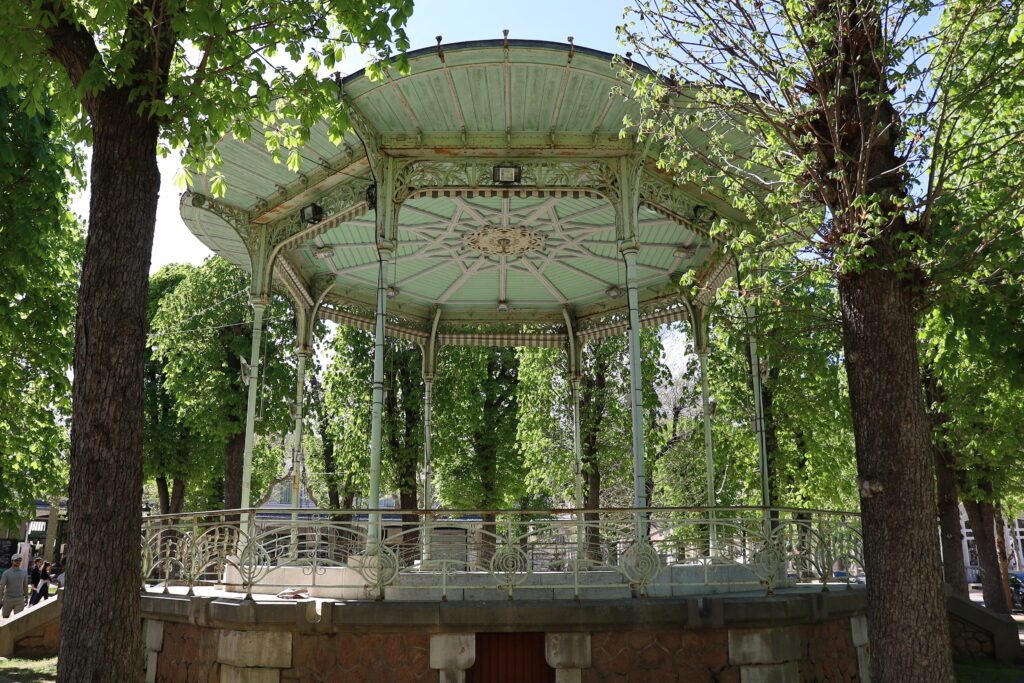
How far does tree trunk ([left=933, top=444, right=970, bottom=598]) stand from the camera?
17.3 meters

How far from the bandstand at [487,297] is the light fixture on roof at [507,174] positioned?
31mm

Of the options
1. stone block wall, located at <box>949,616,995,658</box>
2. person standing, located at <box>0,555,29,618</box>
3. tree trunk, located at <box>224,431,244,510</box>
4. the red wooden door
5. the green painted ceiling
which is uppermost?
the green painted ceiling

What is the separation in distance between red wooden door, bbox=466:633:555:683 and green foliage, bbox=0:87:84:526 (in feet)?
22.3

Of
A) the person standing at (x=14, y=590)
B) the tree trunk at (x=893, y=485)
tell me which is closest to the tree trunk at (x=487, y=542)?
the tree trunk at (x=893, y=485)

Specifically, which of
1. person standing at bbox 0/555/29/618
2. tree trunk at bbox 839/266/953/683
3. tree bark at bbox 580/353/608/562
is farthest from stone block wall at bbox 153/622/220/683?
tree bark at bbox 580/353/608/562

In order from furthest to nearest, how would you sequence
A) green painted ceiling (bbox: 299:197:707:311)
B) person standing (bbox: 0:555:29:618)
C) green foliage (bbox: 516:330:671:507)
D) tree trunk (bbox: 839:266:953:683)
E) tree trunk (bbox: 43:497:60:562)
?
tree trunk (bbox: 43:497:60:562) < green foliage (bbox: 516:330:671:507) < person standing (bbox: 0:555:29:618) < green painted ceiling (bbox: 299:197:707:311) < tree trunk (bbox: 839:266:953:683)

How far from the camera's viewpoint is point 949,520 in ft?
58.6

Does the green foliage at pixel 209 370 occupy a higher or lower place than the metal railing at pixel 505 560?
higher

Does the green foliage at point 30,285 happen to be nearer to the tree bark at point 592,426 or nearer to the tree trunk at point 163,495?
the tree bark at point 592,426

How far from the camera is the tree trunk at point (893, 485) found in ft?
21.7

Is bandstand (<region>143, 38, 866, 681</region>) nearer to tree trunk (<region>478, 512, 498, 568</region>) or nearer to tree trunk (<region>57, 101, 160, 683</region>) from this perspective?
tree trunk (<region>478, 512, 498, 568</region>)

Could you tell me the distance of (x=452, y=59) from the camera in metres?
9.69

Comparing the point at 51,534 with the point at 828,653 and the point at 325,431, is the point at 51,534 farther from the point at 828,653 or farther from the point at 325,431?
the point at 828,653

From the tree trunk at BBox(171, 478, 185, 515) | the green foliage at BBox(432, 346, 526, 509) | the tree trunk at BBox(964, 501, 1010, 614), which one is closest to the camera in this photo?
the tree trunk at BBox(964, 501, 1010, 614)
